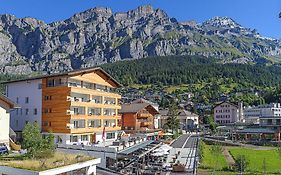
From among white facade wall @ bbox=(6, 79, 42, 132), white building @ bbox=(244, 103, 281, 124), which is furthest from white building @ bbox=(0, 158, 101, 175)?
white building @ bbox=(244, 103, 281, 124)

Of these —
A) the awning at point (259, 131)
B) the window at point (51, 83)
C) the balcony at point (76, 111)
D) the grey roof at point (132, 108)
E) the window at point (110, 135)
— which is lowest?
the awning at point (259, 131)

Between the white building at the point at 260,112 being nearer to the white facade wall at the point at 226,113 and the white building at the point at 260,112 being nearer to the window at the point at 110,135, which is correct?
the white facade wall at the point at 226,113

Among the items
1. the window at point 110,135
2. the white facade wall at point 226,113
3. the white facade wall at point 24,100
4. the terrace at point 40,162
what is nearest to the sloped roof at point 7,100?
the white facade wall at point 24,100

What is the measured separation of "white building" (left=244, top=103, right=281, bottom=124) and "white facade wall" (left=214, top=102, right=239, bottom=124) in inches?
267

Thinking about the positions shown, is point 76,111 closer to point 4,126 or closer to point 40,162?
point 4,126

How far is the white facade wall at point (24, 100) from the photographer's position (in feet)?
185

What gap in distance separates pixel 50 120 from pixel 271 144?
57238 mm

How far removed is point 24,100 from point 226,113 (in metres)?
130

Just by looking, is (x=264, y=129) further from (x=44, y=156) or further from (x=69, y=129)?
(x=44, y=156)

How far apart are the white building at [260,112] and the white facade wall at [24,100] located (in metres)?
113

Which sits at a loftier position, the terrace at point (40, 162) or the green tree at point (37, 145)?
the green tree at point (37, 145)

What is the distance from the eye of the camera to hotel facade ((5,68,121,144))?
53.8m

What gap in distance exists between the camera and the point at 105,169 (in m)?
40.8

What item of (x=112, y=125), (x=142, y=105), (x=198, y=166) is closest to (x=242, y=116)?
(x=142, y=105)
